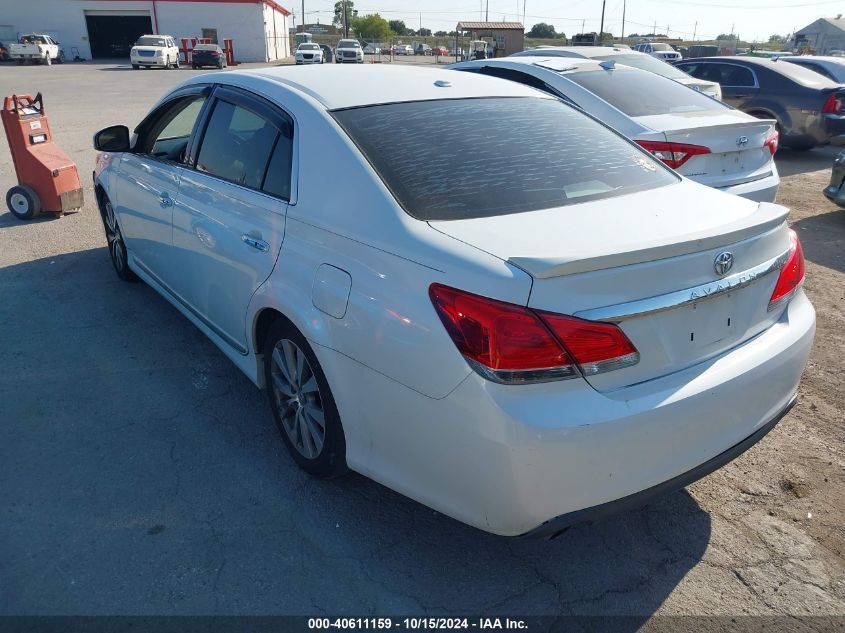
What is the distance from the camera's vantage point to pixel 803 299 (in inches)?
111

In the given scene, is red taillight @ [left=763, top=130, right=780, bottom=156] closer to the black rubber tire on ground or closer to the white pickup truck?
the black rubber tire on ground

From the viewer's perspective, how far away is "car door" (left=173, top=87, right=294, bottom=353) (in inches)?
117

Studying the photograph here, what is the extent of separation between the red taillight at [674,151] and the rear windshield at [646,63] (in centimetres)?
295

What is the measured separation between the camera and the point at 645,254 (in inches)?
82.9

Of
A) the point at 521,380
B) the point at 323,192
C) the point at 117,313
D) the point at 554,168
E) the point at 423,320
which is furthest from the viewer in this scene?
the point at 117,313

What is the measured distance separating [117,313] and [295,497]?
2701 mm

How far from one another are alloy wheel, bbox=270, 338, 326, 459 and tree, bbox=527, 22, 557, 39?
384ft

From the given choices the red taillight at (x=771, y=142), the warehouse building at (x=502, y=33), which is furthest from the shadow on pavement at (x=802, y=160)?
the warehouse building at (x=502, y=33)

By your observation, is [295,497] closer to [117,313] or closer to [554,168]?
[554,168]

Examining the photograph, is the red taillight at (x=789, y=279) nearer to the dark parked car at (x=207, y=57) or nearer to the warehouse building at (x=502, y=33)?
the dark parked car at (x=207, y=57)

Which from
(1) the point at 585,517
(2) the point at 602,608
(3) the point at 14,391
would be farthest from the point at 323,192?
(3) the point at 14,391

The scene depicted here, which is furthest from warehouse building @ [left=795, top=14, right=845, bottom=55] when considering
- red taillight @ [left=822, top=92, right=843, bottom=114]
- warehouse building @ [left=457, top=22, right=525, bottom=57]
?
red taillight @ [left=822, top=92, right=843, bottom=114]

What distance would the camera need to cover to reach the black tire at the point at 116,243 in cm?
521

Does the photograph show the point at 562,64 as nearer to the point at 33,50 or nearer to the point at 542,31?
the point at 33,50
